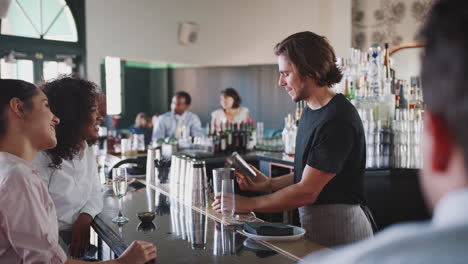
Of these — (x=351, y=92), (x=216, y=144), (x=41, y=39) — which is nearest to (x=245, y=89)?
(x=41, y=39)

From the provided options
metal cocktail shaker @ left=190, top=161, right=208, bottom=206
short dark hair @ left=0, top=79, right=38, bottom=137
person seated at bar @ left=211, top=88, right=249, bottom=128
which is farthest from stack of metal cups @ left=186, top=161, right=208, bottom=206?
person seated at bar @ left=211, top=88, right=249, bottom=128

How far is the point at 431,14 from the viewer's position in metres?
Result: 0.58

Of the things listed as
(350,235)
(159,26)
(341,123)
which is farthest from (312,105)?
(159,26)

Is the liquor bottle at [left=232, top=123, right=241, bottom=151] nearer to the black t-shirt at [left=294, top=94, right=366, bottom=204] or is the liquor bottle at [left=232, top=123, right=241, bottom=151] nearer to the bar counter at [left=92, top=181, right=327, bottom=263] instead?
the bar counter at [left=92, top=181, right=327, bottom=263]

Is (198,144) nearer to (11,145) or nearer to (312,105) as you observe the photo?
(312,105)

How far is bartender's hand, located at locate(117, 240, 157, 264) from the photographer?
5.74ft

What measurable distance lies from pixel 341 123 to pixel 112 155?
3.70 metres

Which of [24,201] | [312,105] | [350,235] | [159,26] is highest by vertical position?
[159,26]

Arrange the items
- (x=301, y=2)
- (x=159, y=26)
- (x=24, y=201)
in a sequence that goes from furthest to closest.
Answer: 1. (x=301, y=2)
2. (x=159, y=26)
3. (x=24, y=201)

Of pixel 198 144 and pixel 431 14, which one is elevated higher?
pixel 431 14

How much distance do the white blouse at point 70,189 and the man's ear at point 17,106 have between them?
731mm

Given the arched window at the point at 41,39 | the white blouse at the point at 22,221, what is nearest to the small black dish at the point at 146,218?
the white blouse at the point at 22,221

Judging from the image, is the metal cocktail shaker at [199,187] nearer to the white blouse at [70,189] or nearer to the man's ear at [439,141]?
the white blouse at [70,189]

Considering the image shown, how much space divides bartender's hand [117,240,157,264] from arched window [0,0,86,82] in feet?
20.6
